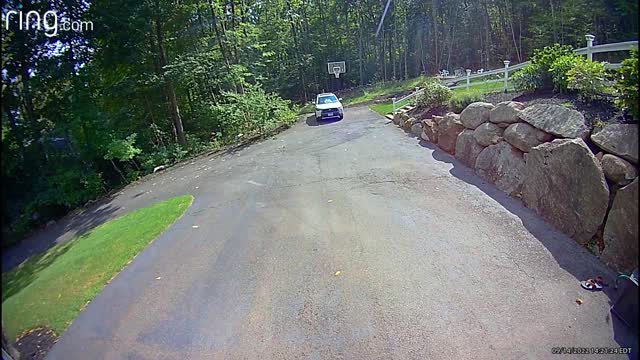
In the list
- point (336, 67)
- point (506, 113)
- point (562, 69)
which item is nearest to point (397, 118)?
point (506, 113)

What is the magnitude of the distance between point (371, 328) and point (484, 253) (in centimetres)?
205

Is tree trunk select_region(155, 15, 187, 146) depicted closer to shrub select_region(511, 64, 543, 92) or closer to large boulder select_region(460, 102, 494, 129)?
large boulder select_region(460, 102, 494, 129)

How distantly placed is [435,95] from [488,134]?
5173 mm

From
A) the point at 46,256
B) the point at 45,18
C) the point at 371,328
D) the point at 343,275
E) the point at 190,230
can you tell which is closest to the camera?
the point at 46,256

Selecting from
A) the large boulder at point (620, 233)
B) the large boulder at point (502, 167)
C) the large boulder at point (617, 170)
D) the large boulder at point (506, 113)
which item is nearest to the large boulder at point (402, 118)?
the large boulder at point (506, 113)

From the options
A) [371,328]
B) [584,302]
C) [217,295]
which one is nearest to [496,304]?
[584,302]

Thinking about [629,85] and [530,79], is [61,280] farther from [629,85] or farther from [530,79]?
[530,79]

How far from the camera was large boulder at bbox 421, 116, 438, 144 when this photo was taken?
31.9ft

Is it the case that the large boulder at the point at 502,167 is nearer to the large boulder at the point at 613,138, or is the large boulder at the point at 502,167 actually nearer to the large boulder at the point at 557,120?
the large boulder at the point at 557,120

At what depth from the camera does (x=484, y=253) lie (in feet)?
14.9

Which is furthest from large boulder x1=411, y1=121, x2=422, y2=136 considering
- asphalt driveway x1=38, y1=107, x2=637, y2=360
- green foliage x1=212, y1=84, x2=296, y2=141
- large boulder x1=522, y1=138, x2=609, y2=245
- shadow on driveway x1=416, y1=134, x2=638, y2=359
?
green foliage x1=212, y1=84, x2=296, y2=141

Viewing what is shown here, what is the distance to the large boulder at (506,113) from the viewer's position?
6.66m

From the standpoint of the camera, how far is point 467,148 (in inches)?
307

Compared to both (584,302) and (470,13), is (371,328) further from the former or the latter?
(470,13)
